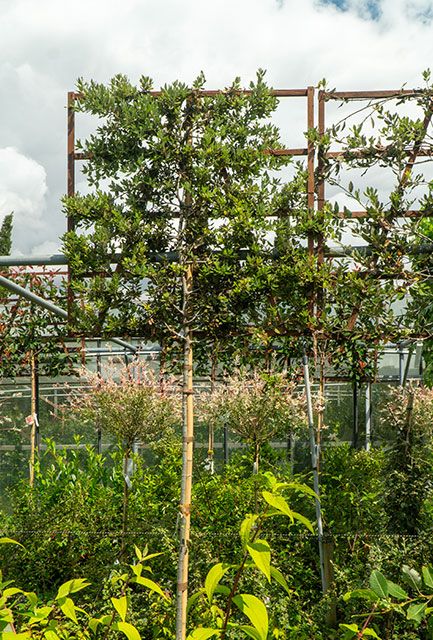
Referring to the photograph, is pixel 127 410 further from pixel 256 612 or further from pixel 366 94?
pixel 256 612

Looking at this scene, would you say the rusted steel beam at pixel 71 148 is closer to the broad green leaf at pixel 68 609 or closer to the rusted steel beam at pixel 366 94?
the rusted steel beam at pixel 366 94

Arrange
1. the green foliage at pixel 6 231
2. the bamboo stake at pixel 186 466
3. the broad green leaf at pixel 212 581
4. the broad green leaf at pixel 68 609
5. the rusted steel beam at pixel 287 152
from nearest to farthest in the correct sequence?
the broad green leaf at pixel 212 581, the broad green leaf at pixel 68 609, the bamboo stake at pixel 186 466, the rusted steel beam at pixel 287 152, the green foliage at pixel 6 231

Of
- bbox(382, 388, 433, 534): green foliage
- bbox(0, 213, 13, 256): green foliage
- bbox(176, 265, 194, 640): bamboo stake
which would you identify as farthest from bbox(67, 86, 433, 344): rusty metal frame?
bbox(0, 213, 13, 256): green foliage

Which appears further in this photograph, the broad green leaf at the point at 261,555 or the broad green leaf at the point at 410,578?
the broad green leaf at the point at 410,578

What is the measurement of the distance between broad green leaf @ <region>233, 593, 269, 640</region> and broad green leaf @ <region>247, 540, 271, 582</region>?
7 centimetres

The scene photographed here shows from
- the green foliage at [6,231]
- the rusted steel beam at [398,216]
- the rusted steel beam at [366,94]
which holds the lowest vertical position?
the rusted steel beam at [398,216]

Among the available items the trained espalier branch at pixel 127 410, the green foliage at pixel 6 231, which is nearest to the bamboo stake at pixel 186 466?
the trained espalier branch at pixel 127 410

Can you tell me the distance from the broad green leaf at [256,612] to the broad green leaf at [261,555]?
0.23 ft

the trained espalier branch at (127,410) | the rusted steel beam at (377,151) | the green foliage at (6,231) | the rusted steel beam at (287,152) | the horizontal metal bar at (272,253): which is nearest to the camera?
the rusted steel beam at (377,151)

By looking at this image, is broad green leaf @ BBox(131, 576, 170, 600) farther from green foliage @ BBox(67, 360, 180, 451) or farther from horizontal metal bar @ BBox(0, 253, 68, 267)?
green foliage @ BBox(67, 360, 180, 451)

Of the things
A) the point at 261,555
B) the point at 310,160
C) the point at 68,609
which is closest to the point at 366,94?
the point at 310,160

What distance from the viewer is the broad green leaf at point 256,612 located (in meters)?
1.29

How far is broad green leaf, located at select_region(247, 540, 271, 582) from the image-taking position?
129 cm

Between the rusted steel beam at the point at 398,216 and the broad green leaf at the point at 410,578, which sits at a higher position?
the rusted steel beam at the point at 398,216
